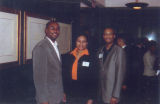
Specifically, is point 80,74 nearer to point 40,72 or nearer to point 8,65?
point 40,72

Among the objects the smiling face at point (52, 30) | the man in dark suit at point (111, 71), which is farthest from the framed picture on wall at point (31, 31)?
the man in dark suit at point (111, 71)

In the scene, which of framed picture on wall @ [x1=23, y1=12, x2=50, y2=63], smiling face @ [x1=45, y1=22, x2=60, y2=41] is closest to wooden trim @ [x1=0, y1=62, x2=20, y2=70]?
framed picture on wall @ [x1=23, y1=12, x2=50, y2=63]

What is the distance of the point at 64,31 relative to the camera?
4613mm

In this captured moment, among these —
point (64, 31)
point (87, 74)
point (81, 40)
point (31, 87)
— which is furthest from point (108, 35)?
point (64, 31)

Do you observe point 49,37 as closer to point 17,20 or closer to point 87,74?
point 17,20

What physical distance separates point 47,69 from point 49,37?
38 cm

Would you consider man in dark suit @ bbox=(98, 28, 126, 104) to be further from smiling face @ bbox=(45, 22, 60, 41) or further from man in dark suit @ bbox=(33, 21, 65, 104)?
smiling face @ bbox=(45, 22, 60, 41)

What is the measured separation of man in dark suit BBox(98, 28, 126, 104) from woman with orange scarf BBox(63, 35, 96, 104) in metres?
0.13

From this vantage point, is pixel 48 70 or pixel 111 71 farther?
pixel 111 71

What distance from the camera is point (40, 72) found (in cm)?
227

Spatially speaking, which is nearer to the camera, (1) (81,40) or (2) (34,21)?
(1) (81,40)

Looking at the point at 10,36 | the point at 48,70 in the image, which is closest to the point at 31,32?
the point at 10,36

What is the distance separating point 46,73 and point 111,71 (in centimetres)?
78

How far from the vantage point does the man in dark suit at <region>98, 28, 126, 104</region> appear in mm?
2639
